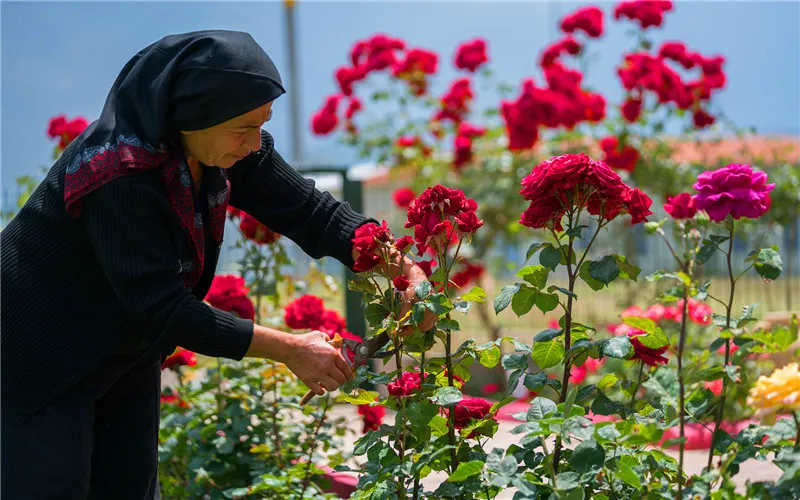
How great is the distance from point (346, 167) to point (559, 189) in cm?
359

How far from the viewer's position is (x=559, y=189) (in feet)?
6.92

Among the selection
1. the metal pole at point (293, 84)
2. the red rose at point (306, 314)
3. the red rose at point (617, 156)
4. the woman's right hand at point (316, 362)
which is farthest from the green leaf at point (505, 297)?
the metal pole at point (293, 84)

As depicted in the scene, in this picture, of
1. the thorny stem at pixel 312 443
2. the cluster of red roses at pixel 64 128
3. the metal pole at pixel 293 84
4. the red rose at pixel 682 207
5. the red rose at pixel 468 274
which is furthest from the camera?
the metal pole at pixel 293 84

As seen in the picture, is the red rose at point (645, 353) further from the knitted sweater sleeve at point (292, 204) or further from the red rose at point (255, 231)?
the red rose at point (255, 231)

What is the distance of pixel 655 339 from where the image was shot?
213 centimetres

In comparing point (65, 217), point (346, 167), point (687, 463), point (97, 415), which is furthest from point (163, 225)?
point (346, 167)

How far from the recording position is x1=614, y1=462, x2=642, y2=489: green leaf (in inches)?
73.4

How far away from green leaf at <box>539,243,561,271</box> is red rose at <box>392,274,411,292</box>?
Result: 0.30m

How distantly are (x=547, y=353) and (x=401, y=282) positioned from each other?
380 mm

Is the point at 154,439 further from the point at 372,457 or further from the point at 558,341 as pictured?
the point at 558,341

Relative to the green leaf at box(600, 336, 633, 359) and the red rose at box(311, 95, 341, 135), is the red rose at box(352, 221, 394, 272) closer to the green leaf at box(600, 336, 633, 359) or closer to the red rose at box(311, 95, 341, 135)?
the green leaf at box(600, 336, 633, 359)

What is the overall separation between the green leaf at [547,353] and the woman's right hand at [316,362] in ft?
1.43

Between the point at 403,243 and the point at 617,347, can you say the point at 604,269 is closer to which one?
the point at 617,347

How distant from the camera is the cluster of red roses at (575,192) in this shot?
6.71 ft
